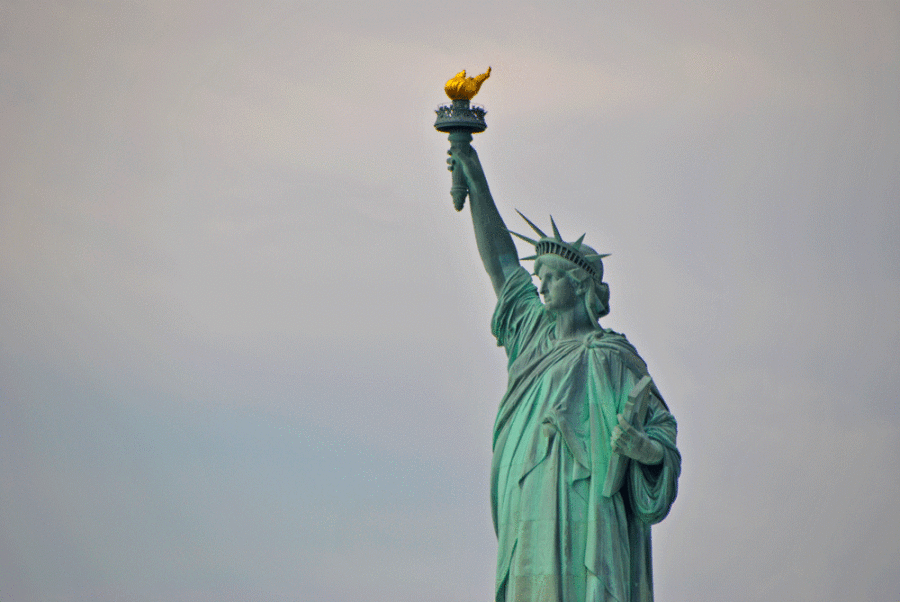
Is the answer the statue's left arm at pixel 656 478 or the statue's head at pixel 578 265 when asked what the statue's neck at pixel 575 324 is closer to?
the statue's head at pixel 578 265

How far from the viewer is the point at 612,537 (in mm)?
17594

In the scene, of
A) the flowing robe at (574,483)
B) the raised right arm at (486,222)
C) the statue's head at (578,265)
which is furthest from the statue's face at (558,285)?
the raised right arm at (486,222)

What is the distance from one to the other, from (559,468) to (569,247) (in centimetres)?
183

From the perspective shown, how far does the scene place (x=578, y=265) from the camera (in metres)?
18.4

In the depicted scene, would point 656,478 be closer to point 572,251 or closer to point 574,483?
point 574,483

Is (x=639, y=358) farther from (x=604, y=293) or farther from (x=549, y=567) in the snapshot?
(x=549, y=567)

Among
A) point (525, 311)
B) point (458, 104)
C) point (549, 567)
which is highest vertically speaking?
point (458, 104)

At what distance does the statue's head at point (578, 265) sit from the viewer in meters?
18.3

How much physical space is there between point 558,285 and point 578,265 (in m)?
0.23

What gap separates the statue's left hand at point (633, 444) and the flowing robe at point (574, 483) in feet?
0.70

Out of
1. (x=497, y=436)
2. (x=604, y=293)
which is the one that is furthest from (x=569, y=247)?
(x=497, y=436)

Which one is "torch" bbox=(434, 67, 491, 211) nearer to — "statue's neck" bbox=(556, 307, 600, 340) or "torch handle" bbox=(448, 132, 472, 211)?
"torch handle" bbox=(448, 132, 472, 211)

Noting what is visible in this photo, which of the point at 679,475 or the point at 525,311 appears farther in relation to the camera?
the point at 525,311

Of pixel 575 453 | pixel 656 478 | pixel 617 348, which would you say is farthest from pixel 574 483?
pixel 617 348
